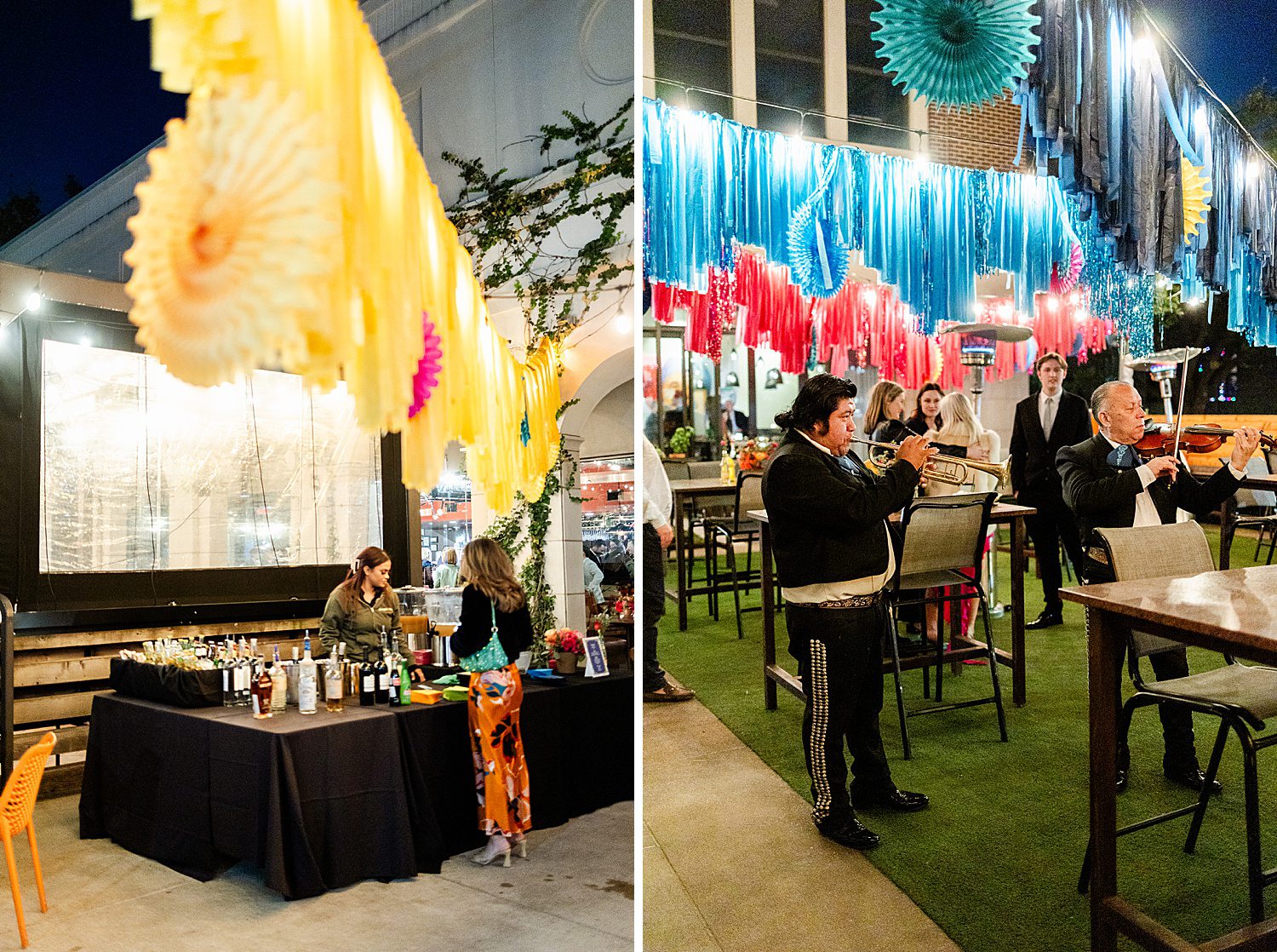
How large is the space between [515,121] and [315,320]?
83 cm

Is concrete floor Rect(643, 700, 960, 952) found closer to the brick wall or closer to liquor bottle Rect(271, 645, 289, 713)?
liquor bottle Rect(271, 645, 289, 713)

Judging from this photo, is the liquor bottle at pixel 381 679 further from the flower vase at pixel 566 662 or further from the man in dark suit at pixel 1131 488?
the man in dark suit at pixel 1131 488

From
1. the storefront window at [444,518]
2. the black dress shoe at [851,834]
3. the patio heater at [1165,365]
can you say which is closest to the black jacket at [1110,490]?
the patio heater at [1165,365]

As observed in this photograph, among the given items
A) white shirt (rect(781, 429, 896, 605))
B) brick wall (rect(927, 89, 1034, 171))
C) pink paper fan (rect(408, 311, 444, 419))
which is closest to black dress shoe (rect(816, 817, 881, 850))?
white shirt (rect(781, 429, 896, 605))

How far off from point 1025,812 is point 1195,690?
2.08ft

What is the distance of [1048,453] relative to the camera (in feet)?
11.2

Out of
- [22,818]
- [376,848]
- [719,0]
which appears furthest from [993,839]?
[719,0]

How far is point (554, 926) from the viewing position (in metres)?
1.75

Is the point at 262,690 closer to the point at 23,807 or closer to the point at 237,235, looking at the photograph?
the point at 23,807

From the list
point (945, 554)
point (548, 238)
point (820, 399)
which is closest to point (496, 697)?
point (548, 238)

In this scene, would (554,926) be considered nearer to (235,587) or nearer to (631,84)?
(235,587)

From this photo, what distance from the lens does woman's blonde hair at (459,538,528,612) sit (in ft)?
5.24

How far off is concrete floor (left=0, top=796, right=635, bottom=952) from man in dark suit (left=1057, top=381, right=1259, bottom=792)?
183cm

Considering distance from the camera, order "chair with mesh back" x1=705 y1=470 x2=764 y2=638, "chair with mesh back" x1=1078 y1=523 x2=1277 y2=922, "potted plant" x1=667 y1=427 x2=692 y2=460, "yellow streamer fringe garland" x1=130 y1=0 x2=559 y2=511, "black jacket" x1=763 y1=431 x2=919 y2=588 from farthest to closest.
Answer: "chair with mesh back" x1=705 y1=470 x2=764 y2=638 → "potted plant" x1=667 y1=427 x2=692 y2=460 → "black jacket" x1=763 y1=431 x2=919 y2=588 → "chair with mesh back" x1=1078 y1=523 x2=1277 y2=922 → "yellow streamer fringe garland" x1=130 y1=0 x2=559 y2=511
